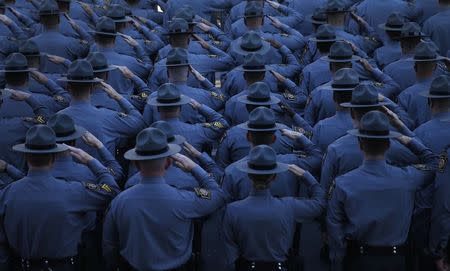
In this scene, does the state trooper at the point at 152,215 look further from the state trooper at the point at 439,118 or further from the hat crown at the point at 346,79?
the state trooper at the point at 439,118

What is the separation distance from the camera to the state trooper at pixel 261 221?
7.17 meters

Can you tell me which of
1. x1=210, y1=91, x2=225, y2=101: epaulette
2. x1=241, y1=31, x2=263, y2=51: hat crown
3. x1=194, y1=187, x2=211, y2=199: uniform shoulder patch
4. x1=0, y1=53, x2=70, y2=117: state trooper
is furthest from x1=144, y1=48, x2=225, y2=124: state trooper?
x1=194, y1=187, x2=211, y2=199: uniform shoulder patch

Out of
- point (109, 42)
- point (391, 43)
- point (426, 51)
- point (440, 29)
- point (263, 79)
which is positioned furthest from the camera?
point (440, 29)

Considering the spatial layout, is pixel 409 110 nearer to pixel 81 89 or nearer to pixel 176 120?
pixel 176 120

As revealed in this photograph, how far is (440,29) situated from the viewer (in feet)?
41.1

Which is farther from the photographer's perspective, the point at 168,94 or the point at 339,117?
the point at 339,117

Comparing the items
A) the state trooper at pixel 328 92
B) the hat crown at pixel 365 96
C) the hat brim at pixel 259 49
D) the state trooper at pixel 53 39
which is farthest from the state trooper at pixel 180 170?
the state trooper at pixel 53 39

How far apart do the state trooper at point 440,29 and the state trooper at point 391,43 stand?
776 mm

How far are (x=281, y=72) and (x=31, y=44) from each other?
10.7 ft

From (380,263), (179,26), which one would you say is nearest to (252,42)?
(179,26)

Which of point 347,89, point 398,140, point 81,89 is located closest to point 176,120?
point 81,89

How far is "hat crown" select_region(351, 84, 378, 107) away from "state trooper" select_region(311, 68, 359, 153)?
586 millimetres

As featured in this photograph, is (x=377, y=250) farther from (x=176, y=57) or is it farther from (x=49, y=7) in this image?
(x=49, y=7)

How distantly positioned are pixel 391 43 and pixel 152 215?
6074 mm
